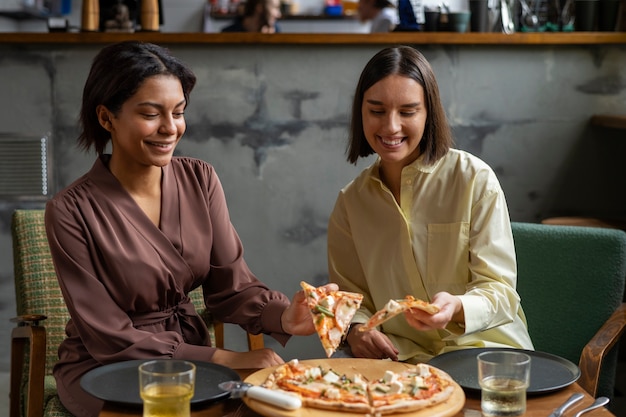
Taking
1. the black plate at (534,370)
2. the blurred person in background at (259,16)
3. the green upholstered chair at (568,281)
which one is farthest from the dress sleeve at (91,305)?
the blurred person in background at (259,16)

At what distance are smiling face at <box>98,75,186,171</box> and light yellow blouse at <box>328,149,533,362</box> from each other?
507 mm

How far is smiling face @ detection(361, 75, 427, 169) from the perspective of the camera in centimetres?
211

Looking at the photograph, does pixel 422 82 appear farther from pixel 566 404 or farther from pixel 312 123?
pixel 312 123

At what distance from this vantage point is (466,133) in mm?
3699

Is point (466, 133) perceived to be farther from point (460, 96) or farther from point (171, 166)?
point (171, 166)

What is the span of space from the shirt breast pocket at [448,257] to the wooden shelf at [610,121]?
1.45 meters

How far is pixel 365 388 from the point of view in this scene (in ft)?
5.04

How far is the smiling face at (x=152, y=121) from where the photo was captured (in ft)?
6.54

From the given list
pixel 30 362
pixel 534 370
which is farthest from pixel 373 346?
pixel 30 362

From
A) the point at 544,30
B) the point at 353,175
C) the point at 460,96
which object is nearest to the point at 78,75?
the point at 353,175

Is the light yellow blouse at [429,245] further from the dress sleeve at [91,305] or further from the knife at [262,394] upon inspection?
the knife at [262,394]

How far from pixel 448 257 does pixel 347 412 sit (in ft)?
2.52

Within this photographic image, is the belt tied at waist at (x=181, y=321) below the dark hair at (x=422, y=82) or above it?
below

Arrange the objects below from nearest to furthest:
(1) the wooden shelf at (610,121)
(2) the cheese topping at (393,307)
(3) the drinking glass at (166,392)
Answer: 1. (3) the drinking glass at (166,392)
2. (2) the cheese topping at (393,307)
3. (1) the wooden shelf at (610,121)
